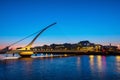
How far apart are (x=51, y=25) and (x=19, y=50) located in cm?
1652

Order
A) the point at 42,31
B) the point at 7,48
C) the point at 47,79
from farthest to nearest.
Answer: the point at 7,48 → the point at 42,31 → the point at 47,79

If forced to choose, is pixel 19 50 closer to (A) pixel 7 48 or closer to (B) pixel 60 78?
(A) pixel 7 48

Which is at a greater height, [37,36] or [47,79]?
[37,36]

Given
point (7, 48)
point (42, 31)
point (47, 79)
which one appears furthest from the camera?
point (7, 48)

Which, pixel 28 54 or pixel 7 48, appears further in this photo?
pixel 7 48

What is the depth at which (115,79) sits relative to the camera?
31.3 metres

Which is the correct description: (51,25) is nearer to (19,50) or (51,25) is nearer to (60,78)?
(19,50)

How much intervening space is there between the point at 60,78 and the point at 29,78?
3964 millimetres

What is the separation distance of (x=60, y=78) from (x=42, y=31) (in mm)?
70605

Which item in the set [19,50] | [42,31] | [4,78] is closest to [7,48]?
[19,50]

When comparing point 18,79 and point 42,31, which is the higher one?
point 42,31

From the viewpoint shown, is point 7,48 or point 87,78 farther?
point 7,48

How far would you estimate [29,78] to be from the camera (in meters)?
32.3

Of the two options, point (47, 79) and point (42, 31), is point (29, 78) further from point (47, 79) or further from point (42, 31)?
point (42, 31)
